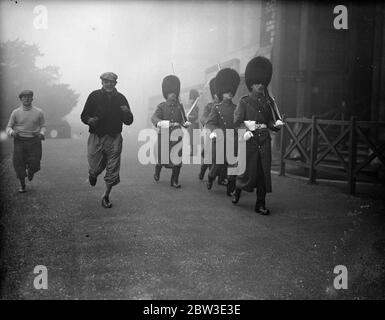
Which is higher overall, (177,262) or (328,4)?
(328,4)

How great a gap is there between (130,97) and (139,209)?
26.5 metres

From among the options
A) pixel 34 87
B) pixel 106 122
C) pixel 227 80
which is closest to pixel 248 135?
pixel 106 122

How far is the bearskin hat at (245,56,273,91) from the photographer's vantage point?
21.9 ft

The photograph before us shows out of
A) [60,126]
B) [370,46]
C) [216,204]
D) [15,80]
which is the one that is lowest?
[216,204]

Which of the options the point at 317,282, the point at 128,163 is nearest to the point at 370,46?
the point at 128,163

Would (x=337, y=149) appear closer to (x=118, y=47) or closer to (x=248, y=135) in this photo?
(x=248, y=135)

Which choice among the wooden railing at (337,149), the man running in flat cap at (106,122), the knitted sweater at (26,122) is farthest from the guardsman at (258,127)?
the knitted sweater at (26,122)

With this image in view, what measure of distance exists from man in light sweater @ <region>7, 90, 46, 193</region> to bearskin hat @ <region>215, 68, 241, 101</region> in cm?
297

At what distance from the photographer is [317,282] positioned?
410 centimetres

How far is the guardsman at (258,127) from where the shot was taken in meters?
6.78

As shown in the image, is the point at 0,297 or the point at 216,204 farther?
the point at 216,204

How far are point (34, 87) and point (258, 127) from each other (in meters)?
4.28

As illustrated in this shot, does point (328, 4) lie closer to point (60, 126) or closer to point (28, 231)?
point (60, 126)

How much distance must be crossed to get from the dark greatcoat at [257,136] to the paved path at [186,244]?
0.54 m
